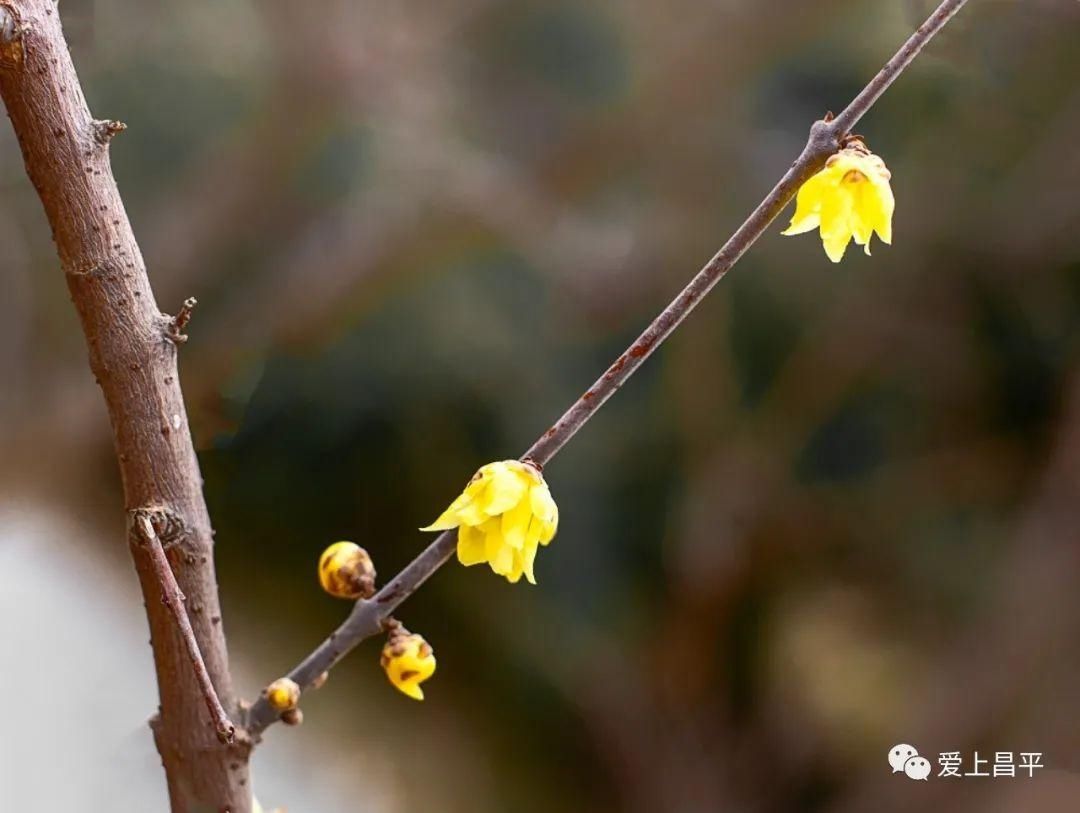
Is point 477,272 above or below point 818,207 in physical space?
above

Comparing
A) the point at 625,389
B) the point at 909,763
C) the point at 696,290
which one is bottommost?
the point at 696,290

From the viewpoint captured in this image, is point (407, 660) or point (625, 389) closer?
point (407, 660)

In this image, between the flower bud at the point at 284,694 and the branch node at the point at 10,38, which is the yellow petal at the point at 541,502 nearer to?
the flower bud at the point at 284,694

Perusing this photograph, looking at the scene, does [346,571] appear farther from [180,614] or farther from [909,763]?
[909,763]

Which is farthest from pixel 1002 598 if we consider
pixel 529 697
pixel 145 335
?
pixel 145 335

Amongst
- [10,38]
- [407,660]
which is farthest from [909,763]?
[10,38]

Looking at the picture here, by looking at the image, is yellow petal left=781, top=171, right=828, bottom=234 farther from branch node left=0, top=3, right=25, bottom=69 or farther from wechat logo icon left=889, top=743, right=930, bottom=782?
wechat logo icon left=889, top=743, right=930, bottom=782

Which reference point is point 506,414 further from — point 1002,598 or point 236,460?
point 1002,598
